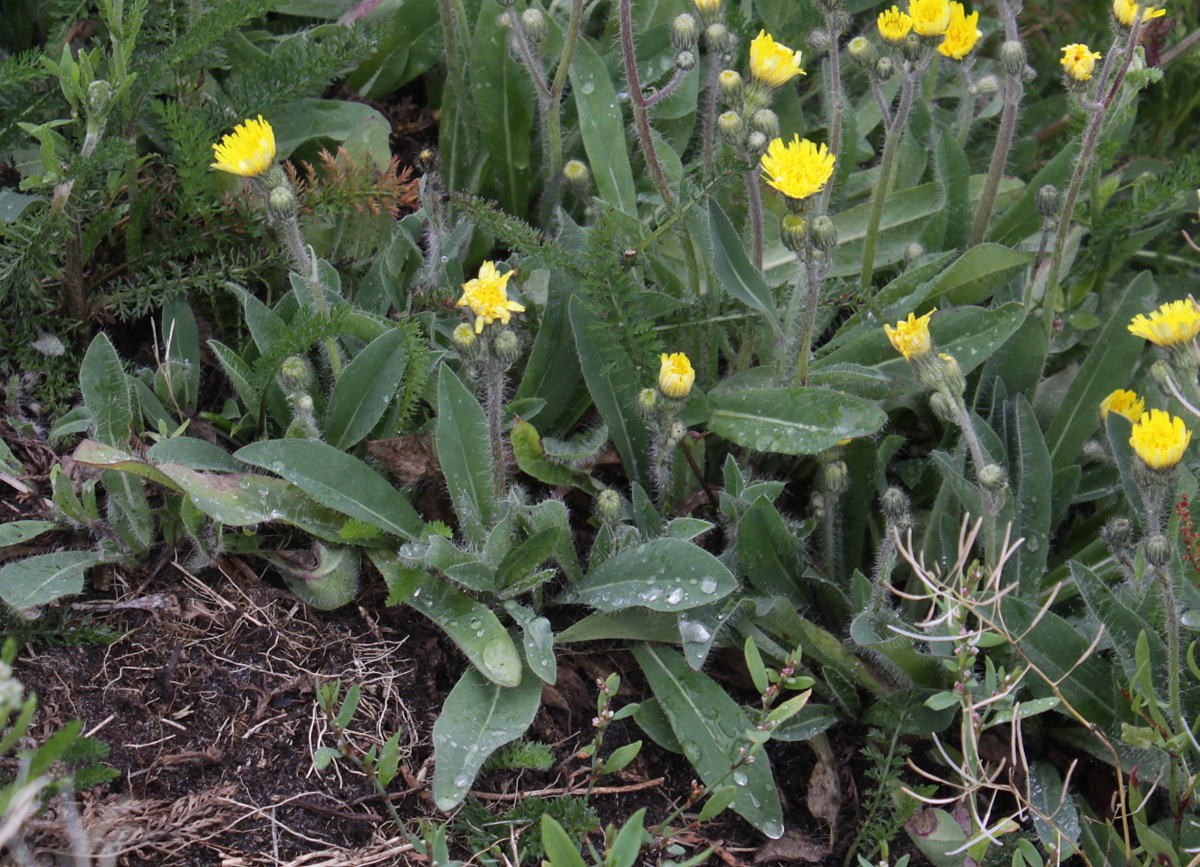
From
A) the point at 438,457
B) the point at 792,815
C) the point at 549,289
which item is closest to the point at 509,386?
the point at 549,289

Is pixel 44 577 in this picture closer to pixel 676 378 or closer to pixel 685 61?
pixel 676 378

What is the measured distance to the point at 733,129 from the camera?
93.0 inches

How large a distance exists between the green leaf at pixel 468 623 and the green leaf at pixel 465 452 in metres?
0.16

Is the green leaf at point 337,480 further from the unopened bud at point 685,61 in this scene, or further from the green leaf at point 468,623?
the unopened bud at point 685,61

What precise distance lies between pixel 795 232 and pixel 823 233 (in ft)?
0.21

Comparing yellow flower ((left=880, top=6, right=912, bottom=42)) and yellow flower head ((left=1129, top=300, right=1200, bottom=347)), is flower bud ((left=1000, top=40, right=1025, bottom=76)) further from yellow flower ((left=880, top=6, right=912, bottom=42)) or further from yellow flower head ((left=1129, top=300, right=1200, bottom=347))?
yellow flower head ((left=1129, top=300, right=1200, bottom=347))

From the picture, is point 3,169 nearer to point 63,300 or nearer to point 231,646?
point 63,300

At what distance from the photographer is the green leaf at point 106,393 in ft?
7.84

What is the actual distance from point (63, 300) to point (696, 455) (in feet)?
5.45

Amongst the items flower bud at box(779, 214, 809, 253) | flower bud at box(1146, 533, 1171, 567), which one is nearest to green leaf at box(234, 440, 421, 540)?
flower bud at box(779, 214, 809, 253)

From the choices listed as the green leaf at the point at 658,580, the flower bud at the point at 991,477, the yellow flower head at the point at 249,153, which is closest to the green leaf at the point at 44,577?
the yellow flower head at the point at 249,153

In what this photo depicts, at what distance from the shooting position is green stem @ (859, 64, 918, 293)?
256cm

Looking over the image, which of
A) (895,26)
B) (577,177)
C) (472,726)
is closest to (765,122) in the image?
(895,26)

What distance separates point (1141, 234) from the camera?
2973 millimetres
